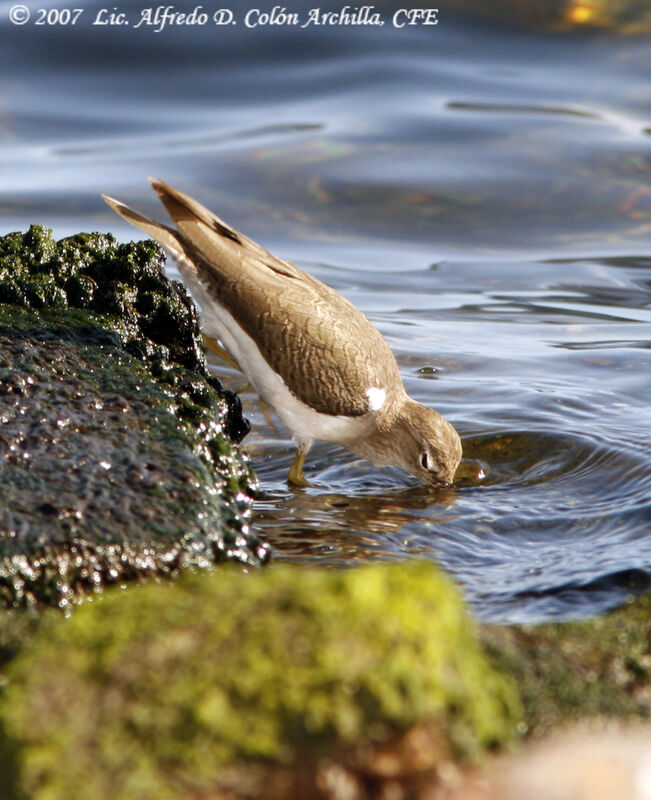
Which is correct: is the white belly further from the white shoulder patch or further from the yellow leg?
the yellow leg

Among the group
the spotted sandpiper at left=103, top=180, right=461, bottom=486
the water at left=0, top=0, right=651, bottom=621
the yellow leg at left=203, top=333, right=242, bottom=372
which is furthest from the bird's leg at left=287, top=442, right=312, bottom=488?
the yellow leg at left=203, top=333, right=242, bottom=372

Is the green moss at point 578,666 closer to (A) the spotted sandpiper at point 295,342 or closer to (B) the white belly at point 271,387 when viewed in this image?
(A) the spotted sandpiper at point 295,342

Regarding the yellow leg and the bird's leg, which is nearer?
the bird's leg

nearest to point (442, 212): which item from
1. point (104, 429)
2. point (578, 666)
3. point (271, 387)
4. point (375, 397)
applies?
point (375, 397)

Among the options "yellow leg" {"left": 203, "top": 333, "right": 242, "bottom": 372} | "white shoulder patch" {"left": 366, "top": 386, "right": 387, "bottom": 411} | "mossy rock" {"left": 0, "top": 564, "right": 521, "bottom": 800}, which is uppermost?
"yellow leg" {"left": 203, "top": 333, "right": 242, "bottom": 372}

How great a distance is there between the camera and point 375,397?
6945 millimetres

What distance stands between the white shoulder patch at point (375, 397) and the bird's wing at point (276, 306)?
0.30 feet

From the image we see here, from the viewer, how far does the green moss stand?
2.95m

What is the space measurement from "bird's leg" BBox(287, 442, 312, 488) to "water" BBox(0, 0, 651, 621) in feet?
0.49

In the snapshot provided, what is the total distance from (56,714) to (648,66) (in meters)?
14.3

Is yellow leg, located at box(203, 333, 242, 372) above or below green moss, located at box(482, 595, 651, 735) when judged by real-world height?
above

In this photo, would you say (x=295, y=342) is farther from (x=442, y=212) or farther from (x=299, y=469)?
(x=442, y=212)

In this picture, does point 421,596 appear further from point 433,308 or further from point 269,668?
point 433,308

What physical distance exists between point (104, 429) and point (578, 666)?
224 centimetres
